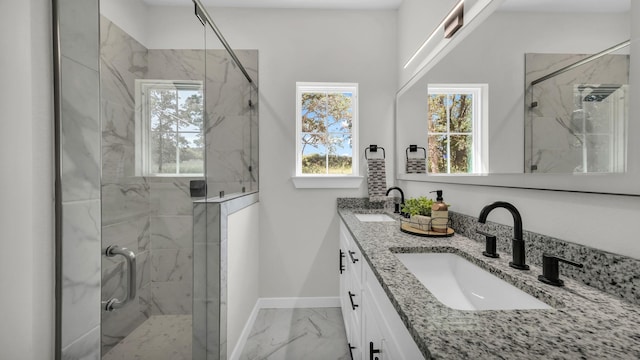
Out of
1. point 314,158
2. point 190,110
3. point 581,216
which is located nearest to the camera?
point 581,216

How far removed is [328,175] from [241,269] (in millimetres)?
1111

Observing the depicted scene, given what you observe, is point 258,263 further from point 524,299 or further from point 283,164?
point 524,299

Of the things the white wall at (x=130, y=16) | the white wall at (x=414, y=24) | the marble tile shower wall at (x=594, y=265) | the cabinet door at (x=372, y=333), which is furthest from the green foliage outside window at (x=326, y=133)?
the marble tile shower wall at (x=594, y=265)

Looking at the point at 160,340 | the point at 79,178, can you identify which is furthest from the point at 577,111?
the point at 160,340

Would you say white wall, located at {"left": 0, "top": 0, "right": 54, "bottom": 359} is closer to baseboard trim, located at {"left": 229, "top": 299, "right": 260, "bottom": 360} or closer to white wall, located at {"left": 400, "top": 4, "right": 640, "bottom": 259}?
baseboard trim, located at {"left": 229, "top": 299, "right": 260, "bottom": 360}

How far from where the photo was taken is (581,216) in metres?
0.81

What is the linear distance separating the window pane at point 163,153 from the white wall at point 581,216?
65.2 inches

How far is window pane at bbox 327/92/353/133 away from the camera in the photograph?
255 centimetres

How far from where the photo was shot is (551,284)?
2.53 ft

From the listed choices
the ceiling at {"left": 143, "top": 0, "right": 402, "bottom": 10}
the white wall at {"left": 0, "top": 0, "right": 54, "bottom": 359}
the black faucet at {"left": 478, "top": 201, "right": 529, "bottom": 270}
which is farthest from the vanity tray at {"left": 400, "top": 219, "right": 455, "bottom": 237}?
the ceiling at {"left": 143, "top": 0, "right": 402, "bottom": 10}

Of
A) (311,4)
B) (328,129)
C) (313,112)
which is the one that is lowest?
(328,129)

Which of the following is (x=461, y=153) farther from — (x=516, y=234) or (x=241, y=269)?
(x=241, y=269)

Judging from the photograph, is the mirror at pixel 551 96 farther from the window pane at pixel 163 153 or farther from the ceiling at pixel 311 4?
the window pane at pixel 163 153

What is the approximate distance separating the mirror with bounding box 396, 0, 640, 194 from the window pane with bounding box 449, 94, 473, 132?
0.05 m
